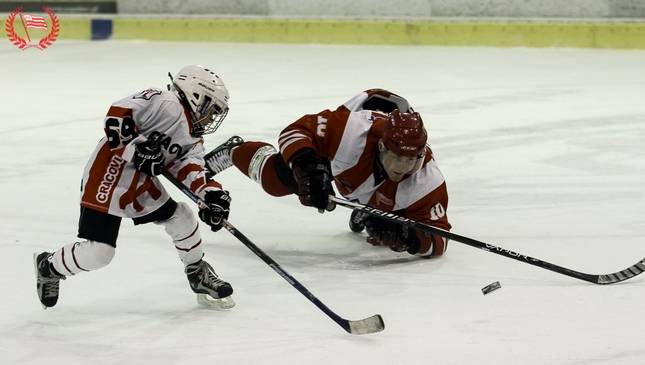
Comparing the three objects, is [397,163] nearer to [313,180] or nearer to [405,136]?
[405,136]

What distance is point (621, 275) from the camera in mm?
3299

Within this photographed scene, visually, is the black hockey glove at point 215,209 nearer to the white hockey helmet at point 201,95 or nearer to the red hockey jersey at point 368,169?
the white hockey helmet at point 201,95

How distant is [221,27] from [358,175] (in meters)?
6.59

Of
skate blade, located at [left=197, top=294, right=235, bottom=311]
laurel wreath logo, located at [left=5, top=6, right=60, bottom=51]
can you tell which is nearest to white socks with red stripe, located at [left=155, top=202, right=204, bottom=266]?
skate blade, located at [left=197, top=294, right=235, bottom=311]

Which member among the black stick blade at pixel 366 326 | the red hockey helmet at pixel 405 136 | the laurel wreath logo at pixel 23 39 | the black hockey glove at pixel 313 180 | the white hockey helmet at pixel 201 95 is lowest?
the laurel wreath logo at pixel 23 39

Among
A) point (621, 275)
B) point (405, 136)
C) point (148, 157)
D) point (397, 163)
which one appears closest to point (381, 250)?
point (397, 163)

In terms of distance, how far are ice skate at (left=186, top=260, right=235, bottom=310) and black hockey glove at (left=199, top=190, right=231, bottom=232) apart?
0.57ft

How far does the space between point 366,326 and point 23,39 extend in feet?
27.0

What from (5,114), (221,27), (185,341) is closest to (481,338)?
(185,341)

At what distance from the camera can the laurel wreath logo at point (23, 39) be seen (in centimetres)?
1003

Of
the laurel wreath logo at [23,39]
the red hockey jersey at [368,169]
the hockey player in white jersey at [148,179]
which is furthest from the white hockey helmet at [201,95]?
the laurel wreath logo at [23,39]

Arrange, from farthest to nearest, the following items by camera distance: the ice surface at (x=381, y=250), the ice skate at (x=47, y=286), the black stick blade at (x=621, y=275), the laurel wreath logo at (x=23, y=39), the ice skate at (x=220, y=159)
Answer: the laurel wreath logo at (x=23, y=39) → the ice skate at (x=220, y=159) → the black stick blade at (x=621, y=275) → the ice skate at (x=47, y=286) → the ice surface at (x=381, y=250)

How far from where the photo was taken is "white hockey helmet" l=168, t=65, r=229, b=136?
3049 millimetres

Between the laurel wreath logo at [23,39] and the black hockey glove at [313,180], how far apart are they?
6844mm
